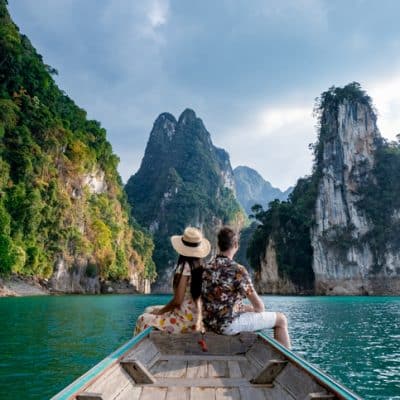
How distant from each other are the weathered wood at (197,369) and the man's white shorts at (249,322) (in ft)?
1.52

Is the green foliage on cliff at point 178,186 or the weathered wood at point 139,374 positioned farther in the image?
the green foliage on cliff at point 178,186

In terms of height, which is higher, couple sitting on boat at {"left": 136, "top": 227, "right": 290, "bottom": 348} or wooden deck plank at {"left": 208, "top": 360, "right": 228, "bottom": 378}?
couple sitting on boat at {"left": 136, "top": 227, "right": 290, "bottom": 348}

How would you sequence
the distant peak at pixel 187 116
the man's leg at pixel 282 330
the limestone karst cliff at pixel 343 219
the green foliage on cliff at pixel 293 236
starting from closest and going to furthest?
the man's leg at pixel 282 330
the limestone karst cliff at pixel 343 219
the green foliage on cliff at pixel 293 236
the distant peak at pixel 187 116

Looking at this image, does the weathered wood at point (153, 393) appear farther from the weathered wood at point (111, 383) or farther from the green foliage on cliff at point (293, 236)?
the green foliage on cliff at point (293, 236)

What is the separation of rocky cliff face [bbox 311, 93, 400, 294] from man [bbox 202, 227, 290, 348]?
52342mm

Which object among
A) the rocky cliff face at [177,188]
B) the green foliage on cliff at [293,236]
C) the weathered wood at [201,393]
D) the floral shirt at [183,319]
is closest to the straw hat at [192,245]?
the floral shirt at [183,319]

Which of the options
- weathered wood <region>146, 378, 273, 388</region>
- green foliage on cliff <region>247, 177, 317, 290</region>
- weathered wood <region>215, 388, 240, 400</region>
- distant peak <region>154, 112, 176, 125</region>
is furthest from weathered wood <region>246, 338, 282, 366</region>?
distant peak <region>154, 112, 176, 125</region>

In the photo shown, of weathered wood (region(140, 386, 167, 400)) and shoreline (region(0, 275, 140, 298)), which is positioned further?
shoreline (region(0, 275, 140, 298))

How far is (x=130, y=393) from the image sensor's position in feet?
9.85

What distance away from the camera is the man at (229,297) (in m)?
4.18

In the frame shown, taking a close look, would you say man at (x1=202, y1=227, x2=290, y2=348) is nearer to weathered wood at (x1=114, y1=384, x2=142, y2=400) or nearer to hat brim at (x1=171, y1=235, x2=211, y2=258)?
hat brim at (x1=171, y1=235, x2=211, y2=258)

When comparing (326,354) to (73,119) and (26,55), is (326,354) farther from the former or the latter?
(73,119)

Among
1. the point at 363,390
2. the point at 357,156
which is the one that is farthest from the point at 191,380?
the point at 357,156

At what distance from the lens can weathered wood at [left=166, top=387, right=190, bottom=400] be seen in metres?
2.95
